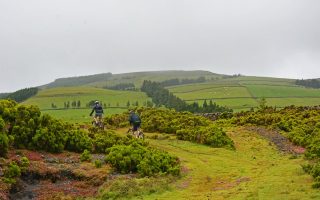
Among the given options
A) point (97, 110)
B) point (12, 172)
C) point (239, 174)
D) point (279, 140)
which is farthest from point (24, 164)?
point (279, 140)

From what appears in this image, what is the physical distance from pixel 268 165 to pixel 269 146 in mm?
11811

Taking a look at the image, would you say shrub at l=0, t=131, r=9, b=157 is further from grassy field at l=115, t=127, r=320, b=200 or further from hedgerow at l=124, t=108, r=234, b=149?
hedgerow at l=124, t=108, r=234, b=149

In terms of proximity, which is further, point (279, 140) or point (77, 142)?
point (279, 140)

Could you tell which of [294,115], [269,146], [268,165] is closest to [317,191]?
[268,165]

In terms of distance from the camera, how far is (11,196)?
28438 millimetres

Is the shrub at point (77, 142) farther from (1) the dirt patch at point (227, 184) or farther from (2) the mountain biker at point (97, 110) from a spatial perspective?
(1) the dirt patch at point (227, 184)

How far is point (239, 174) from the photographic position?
33.5 m

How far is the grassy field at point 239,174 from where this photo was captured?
2667 cm

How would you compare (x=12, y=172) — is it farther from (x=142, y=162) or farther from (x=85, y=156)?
(x=142, y=162)

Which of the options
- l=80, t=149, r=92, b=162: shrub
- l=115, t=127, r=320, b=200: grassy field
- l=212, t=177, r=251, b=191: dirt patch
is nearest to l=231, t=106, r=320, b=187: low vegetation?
l=115, t=127, r=320, b=200: grassy field

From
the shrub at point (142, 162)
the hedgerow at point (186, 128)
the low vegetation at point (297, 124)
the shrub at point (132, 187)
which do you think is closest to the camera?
the shrub at point (132, 187)

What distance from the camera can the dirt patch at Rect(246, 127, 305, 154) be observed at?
153ft

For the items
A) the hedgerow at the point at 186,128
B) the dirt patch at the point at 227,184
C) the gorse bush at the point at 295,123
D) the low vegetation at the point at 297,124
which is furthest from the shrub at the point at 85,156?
the gorse bush at the point at 295,123

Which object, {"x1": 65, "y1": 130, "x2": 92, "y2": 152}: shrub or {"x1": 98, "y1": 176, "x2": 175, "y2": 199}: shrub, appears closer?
{"x1": 98, "y1": 176, "x2": 175, "y2": 199}: shrub
